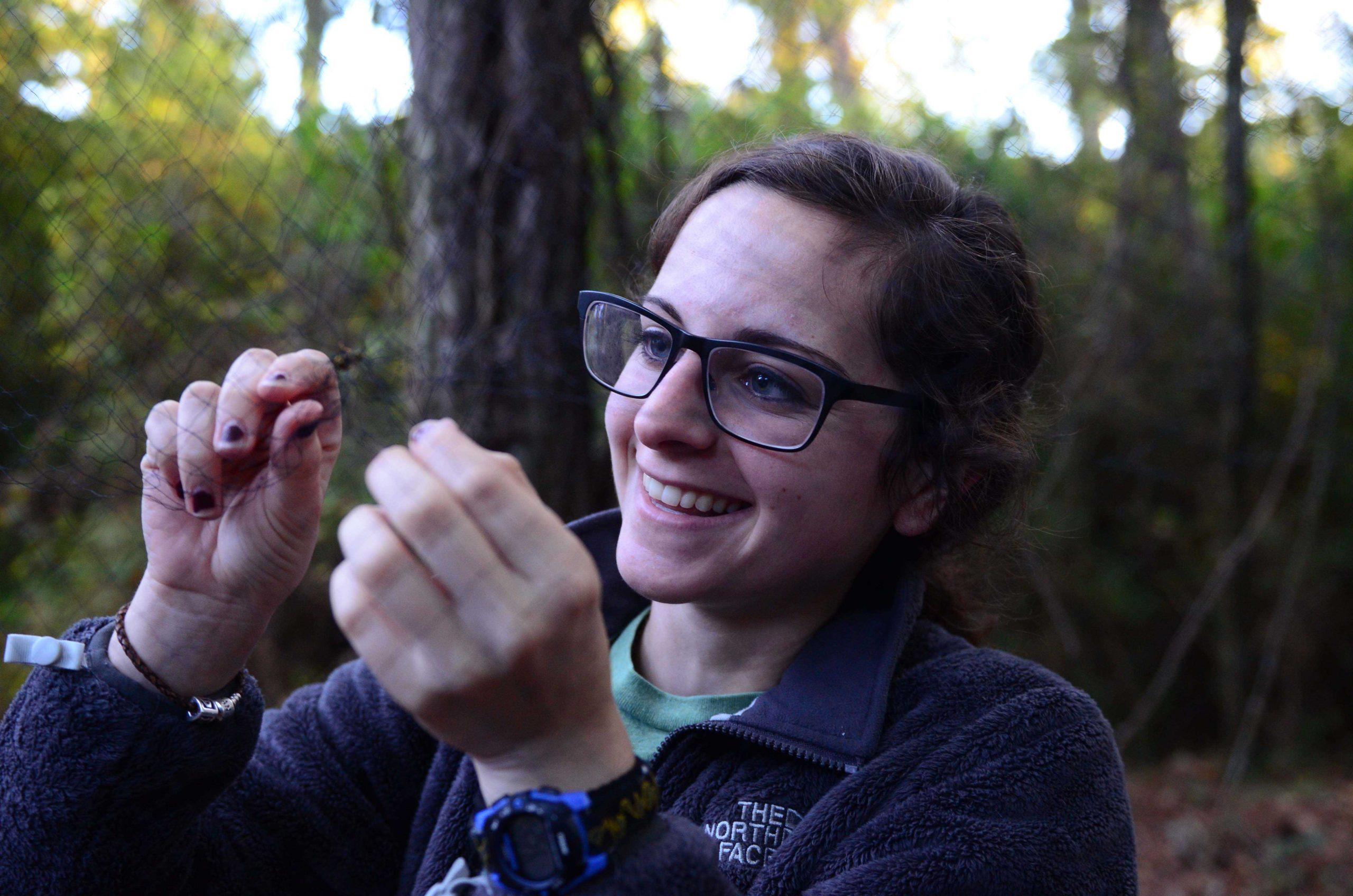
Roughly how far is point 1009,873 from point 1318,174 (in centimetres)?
339

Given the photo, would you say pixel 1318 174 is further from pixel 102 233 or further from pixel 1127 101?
pixel 102 233

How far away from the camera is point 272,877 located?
58.6 inches

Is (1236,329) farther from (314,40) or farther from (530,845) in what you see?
(530,845)

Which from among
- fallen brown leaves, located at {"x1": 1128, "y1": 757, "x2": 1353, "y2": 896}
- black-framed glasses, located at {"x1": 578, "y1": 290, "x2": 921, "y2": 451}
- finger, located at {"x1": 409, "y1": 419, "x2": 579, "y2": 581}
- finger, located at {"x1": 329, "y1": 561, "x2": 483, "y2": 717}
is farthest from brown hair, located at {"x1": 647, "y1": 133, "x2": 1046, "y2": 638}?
fallen brown leaves, located at {"x1": 1128, "y1": 757, "x2": 1353, "y2": 896}

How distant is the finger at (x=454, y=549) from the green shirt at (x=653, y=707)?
65 cm

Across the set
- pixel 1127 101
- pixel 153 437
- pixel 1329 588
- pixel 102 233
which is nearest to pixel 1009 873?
pixel 153 437

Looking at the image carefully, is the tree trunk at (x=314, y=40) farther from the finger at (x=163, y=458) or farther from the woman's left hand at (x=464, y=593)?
the woman's left hand at (x=464, y=593)

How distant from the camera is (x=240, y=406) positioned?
1.13m

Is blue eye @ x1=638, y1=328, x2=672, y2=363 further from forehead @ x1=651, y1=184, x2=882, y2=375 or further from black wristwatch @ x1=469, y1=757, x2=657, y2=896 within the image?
black wristwatch @ x1=469, y1=757, x2=657, y2=896

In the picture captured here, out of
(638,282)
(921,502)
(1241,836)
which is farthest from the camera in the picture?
(1241,836)

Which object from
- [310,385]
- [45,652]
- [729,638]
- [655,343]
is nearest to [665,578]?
[729,638]

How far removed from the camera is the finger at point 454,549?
2.71 ft

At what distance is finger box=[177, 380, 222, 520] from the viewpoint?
3.79ft

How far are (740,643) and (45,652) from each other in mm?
891
